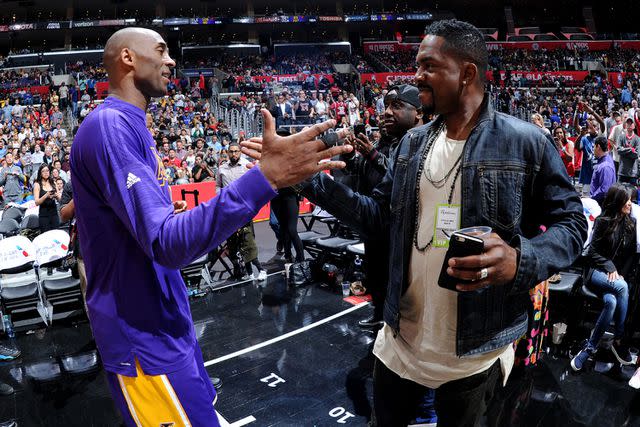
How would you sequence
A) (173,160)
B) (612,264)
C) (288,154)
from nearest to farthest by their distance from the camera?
(288,154), (612,264), (173,160)

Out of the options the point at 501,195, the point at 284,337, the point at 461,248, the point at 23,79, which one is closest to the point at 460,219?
the point at 501,195

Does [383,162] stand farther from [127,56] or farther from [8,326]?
[8,326]

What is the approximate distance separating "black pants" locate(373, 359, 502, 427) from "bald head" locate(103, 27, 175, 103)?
1.37 metres

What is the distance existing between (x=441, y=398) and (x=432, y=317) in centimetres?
29

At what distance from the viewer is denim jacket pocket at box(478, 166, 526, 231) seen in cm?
176

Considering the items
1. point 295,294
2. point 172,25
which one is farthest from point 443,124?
point 172,25

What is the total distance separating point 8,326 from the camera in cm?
553

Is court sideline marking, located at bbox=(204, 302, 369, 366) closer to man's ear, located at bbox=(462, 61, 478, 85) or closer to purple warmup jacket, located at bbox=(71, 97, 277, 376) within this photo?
purple warmup jacket, located at bbox=(71, 97, 277, 376)

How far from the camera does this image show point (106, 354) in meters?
1.68

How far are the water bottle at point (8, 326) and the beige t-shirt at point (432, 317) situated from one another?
5006 millimetres

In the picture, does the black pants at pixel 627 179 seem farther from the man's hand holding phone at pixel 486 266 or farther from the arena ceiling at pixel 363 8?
the arena ceiling at pixel 363 8

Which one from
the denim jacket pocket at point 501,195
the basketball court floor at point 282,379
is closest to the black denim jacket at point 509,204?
the denim jacket pocket at point 501,195

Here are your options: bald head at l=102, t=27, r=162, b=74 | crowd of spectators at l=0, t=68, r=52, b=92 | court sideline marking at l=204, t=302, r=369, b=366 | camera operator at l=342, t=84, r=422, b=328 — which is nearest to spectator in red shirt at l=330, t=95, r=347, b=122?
court sideline marking at l=204, t=302, r=369, b=366

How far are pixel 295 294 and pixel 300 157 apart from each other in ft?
16.9
